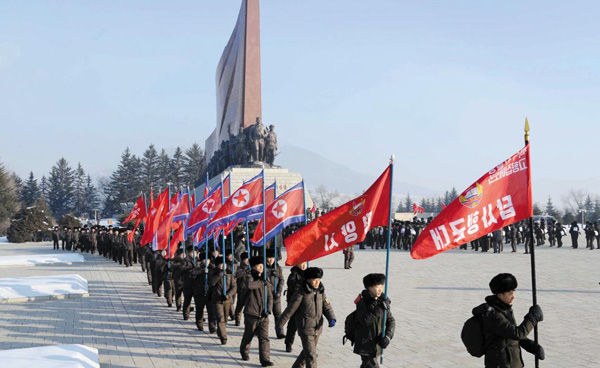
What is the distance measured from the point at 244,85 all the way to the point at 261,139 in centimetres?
792

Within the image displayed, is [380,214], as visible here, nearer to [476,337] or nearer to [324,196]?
[476,337]

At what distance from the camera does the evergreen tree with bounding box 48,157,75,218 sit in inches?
3812

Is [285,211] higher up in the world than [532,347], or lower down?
higher up

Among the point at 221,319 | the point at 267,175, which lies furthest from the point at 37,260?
the point at 221,319

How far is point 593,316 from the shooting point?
31.6 ft

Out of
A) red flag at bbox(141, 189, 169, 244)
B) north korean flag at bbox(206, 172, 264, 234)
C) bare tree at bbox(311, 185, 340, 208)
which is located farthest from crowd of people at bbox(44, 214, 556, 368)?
bare tree at bbox(311, 185, 340, 208)

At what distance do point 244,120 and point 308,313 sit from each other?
130ft

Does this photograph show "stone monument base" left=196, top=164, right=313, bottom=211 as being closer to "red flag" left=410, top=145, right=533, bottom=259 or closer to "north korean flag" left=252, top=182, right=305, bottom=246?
"north korean flag" left=252, top=182, right=305, bottom=246

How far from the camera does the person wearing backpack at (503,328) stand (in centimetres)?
412

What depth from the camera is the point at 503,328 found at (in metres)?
4.12

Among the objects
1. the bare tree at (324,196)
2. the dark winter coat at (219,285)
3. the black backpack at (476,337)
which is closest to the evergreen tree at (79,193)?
the bare tree at (324,196)

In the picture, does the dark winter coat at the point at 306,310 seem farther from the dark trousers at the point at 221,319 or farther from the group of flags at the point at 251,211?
the dark trousers at the point at 221,319

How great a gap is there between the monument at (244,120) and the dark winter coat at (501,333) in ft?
100

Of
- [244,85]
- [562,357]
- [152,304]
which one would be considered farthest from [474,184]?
[244,85]
